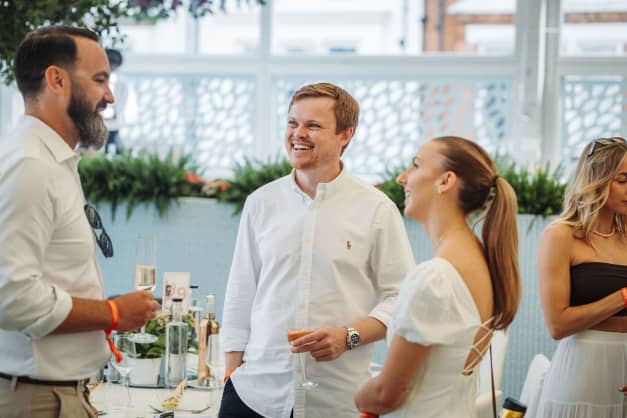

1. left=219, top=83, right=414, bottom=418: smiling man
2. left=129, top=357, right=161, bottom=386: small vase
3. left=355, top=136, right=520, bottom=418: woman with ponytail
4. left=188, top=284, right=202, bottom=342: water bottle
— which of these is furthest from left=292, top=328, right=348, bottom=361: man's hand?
left=188, top=284, right=202, bottom=342: water bottle

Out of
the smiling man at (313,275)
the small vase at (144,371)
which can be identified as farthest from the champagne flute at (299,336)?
the small vase at (144,371)

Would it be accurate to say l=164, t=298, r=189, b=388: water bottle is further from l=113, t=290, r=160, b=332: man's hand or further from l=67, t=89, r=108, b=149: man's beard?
l=67, t=89, r=108, b=149: man's beard

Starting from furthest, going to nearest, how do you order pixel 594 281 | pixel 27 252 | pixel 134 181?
pixel 134 181
pixel 594 281
pixel 27 252

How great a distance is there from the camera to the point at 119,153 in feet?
17.9

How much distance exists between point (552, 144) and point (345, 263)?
3.36 m

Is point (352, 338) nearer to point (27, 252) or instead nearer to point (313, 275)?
point (313, 275)

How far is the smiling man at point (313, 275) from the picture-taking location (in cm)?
268

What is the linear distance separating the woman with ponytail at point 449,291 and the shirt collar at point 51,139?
33.0 inches

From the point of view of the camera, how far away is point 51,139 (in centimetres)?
211

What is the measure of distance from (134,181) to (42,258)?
3.24m

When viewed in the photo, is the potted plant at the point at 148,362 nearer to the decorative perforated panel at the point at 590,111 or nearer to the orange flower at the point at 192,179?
the orange flower at the point at 192,179

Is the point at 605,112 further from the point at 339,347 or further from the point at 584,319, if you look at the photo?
the point at 339,347

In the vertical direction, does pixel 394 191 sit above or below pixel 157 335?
above

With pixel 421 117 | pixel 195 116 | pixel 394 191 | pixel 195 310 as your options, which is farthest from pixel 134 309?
pixel 195 116
